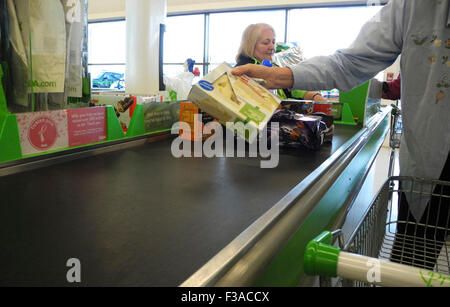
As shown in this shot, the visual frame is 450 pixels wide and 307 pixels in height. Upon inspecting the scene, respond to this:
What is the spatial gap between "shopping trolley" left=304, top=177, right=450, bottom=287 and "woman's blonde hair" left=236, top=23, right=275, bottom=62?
5.74 ft

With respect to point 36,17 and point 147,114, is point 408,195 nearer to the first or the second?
point 147,114

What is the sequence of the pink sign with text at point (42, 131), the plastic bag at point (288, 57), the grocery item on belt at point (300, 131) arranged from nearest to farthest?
the pink sign with text at point (42, 131) < the grocery item on belt at point (300, 131) < the plastic bag at point (288, 57)

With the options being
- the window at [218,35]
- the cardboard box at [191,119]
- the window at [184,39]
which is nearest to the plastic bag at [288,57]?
the cardboard box at [191,119]

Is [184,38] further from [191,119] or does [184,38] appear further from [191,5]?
[191,119]

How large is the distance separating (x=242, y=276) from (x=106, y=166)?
2.16 ft

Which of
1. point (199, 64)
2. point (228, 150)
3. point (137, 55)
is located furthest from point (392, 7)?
point (199, 64)

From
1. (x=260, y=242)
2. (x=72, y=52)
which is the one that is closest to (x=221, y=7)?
(x=72, y=52)

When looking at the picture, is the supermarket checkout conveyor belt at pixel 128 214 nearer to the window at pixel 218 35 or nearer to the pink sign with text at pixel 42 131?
the pink sign with text at pixel 42 131

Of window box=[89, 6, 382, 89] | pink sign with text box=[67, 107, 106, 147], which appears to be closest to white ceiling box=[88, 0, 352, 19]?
window box=[89, 6, 382, 89]

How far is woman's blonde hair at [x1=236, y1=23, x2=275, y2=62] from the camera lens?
99.6 inches

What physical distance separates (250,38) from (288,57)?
0.31 meters

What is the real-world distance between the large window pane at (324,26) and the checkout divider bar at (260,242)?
6276mm

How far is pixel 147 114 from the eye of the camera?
1463mm

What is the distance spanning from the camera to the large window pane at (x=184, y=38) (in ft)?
26.5
